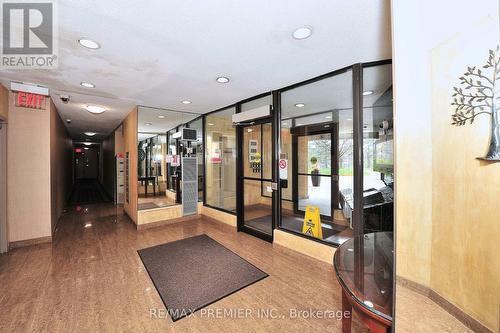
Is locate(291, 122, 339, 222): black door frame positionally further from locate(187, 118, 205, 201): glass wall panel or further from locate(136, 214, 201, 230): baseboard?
locate(136, 214, 201, 230): baseboard

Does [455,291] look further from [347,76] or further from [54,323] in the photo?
[54,323]

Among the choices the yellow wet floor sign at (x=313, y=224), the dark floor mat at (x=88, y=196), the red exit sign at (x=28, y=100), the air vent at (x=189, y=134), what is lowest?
the dark floor mat at (x=88, y=196)

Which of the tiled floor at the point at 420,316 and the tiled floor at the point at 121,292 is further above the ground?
the tiled floor at the point at 420,316

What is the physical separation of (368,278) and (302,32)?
2.04 meters

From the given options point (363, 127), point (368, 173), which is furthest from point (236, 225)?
point (363, 127)

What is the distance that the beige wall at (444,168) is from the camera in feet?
2.41

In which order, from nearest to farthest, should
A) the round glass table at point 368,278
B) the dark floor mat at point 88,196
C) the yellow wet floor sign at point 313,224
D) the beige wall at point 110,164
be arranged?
the round glass table at point 368,278, the yellow wet floor sign at point 313,224, the dark floor mat at point 88,196, the beige wall at point 110,164

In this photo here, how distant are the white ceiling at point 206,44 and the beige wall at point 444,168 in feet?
2.80

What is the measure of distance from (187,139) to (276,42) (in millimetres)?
3731

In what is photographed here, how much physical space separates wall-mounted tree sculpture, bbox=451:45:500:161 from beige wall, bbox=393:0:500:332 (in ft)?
0.07

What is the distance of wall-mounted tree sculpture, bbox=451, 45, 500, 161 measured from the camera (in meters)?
0.72

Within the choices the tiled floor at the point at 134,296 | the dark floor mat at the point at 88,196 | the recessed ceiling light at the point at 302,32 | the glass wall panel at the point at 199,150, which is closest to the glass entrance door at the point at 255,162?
the tiled floor at the point at 134,296

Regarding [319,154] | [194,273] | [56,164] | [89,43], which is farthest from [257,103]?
[56,164]

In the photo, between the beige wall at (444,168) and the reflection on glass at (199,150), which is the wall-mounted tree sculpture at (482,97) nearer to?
the beige wall at (444,168)
